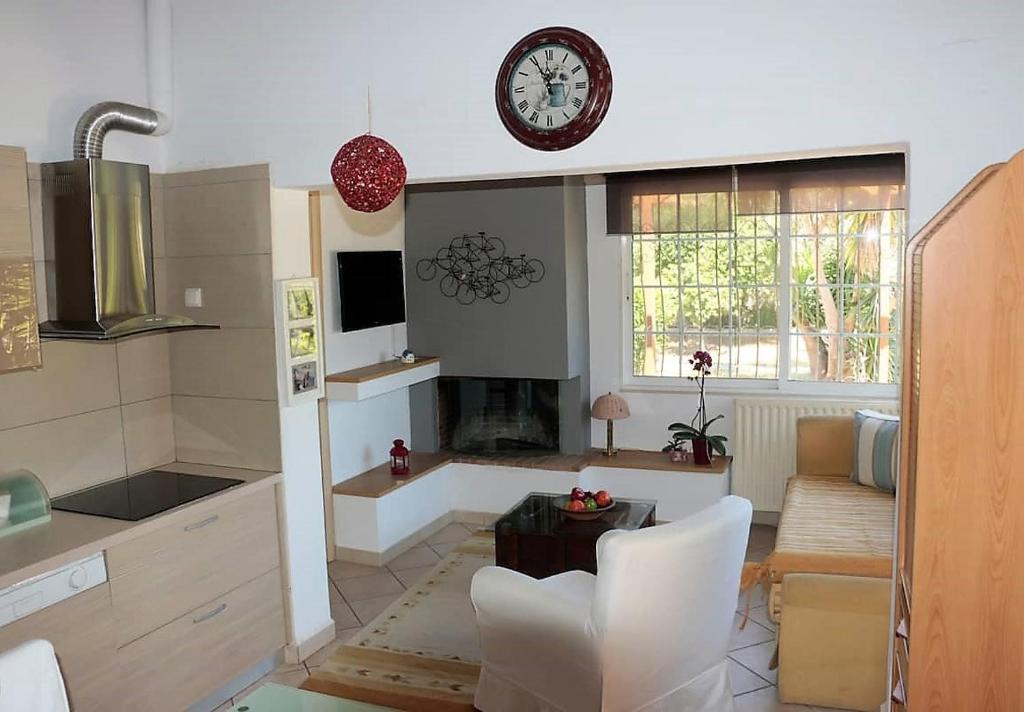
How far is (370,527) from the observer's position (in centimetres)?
530

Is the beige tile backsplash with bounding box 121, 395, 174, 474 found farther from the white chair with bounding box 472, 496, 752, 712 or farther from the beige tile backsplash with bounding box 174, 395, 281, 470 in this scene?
the white chair with bounding box 472, 496, 752, 712

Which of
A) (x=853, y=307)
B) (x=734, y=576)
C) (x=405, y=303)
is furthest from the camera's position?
(x=405, y=303)

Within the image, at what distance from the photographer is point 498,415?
20.7 feet

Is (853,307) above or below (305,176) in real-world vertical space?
below

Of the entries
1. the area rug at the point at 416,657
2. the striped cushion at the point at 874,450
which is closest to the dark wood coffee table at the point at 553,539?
the area rug at the point at 416,657

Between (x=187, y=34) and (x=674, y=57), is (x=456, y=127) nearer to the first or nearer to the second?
(x=674, y=57)

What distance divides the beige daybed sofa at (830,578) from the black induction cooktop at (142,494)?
2.32m

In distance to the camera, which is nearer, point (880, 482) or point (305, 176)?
point (305, 176)

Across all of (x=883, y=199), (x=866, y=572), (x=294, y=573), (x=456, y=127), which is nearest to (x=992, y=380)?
(x=456, y=127)

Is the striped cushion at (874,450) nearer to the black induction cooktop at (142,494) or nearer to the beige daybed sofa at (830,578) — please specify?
the beige daybed sofa at (830,578)

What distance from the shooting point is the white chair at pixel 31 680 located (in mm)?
2018

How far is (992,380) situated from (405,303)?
4785mm

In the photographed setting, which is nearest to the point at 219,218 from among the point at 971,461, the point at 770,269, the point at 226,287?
the point at 226,287

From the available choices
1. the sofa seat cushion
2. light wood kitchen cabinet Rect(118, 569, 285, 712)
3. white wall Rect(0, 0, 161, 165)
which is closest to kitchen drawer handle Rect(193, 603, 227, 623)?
light wood kitchen cabinet Rect(118, 569, 285, 712)
